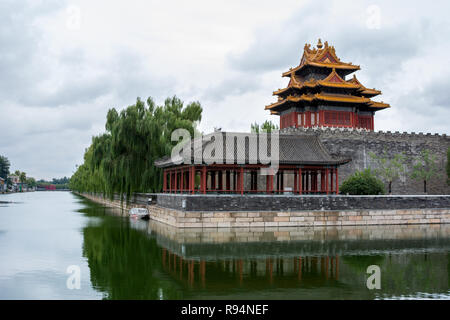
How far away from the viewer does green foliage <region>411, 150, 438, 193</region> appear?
105 ft

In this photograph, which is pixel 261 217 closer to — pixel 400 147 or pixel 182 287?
pixel 182 287

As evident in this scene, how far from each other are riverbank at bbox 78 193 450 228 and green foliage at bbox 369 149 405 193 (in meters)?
7.73

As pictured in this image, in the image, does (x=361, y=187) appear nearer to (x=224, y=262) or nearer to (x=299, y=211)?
(x=299, y=211)

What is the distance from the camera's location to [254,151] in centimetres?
2245

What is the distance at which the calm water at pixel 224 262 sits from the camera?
30.5 ft

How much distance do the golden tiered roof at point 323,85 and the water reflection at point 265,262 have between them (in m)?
15.6

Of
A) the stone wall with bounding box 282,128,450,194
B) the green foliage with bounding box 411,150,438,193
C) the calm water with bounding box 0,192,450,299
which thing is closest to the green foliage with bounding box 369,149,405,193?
the stone wall with bounding box 282,128,450,194

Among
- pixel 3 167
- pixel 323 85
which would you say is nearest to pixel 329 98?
pixel 323 85

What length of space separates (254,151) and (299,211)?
392 cm
